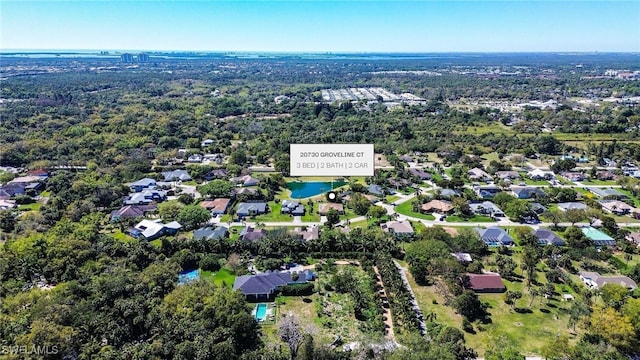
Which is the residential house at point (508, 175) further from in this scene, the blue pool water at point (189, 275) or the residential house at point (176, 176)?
the residential house at point (176, 176)

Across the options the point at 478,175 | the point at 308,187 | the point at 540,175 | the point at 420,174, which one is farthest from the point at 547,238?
the point at 308,187

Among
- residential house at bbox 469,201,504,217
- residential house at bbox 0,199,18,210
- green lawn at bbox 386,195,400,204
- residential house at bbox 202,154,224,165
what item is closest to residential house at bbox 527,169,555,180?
residential house at bbox 469,201,504,217

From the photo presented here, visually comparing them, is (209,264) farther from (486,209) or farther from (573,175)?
(573,175)

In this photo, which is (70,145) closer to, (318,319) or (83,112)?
(83,112)

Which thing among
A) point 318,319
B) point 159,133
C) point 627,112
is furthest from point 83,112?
point 627,112

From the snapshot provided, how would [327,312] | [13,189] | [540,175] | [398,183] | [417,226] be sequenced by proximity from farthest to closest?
[540,175] < [398,183] < [13,189] < [417,226] < [327,312]
